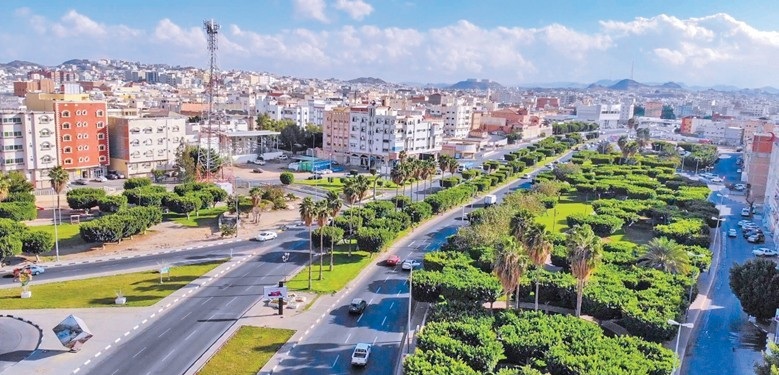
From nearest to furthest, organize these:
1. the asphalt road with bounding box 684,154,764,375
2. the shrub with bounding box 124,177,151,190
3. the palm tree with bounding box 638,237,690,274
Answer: the asphalt road with bounding box 684,154,764,375 < the palm tree with bounding box 638,237,690,274 < the shrub with bounding box 124,177,151,190

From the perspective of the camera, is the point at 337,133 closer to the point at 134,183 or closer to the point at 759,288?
the point at 134,183

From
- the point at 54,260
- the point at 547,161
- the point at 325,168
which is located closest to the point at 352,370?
the point at 54,260

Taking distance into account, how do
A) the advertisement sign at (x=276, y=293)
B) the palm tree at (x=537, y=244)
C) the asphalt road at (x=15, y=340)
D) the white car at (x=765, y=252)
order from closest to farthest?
the asphalt road at (x=15, y=340)
the palm tree at (x=537, y=244)
the advertisement sign at (x=276, y=293)
the white car at (x=765, y=252)

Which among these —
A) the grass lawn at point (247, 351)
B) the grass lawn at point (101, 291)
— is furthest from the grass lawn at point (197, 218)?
the grass lawn at point (247, 351)

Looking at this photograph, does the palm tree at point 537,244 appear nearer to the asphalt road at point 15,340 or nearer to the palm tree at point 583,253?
the palm tree at point 583,253

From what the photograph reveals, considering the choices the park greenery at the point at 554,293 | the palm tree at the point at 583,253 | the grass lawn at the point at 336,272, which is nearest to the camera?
the park greenery at the point at 554,293

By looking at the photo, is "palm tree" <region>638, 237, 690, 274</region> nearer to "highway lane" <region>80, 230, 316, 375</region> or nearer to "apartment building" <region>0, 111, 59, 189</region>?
"highway lane" <region>80, 230, 316, 375</region>

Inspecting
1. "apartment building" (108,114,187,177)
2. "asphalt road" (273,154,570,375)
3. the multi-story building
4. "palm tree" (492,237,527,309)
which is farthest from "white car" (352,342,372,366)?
the multi-story building

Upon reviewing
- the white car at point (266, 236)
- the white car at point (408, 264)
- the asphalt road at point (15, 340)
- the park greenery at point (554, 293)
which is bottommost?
the asphalt road at point (15, 340)
